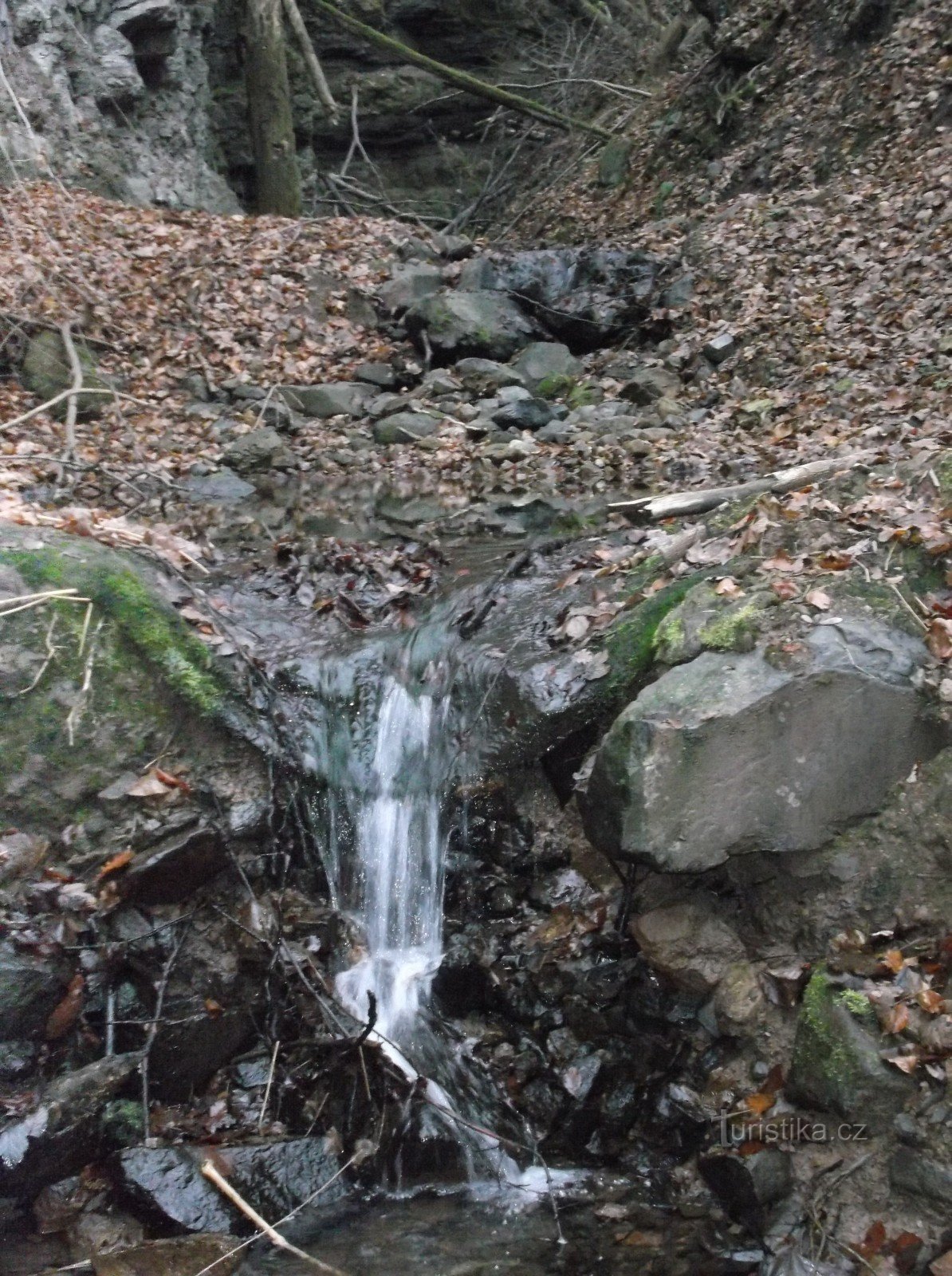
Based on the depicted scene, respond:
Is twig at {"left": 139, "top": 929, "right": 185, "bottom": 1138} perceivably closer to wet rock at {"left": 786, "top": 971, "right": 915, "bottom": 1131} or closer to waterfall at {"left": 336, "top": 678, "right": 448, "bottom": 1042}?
waterfall at {"left": 336, "top": 678, "right": 448, "bottom": 1042}

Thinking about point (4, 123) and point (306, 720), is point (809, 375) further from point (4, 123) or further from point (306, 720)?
point (4, 123)

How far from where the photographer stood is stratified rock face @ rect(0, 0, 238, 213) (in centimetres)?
1388

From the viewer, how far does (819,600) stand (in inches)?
166

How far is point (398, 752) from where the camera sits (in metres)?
5.29

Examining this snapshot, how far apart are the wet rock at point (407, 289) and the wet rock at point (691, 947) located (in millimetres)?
10153

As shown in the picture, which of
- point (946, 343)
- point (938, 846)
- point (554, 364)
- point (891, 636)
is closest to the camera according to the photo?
point (938, 846)

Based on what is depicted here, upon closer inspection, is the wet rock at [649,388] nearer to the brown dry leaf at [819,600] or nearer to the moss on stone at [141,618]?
the brown dry leaf at [819,600]

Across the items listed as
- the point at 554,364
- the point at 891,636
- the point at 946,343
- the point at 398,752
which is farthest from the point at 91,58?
the point at 891,636

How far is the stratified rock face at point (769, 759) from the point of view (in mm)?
3893

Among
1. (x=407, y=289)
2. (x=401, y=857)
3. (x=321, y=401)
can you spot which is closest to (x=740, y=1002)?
(x=401, y=857)

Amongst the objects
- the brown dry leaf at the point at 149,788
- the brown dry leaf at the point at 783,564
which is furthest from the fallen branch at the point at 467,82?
the brown dry leaf at the point at 149,788

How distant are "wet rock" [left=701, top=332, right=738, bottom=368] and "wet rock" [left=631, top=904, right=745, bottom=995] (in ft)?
25.8

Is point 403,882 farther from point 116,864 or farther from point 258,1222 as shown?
point 258,1222

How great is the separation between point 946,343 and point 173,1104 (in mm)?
7512
